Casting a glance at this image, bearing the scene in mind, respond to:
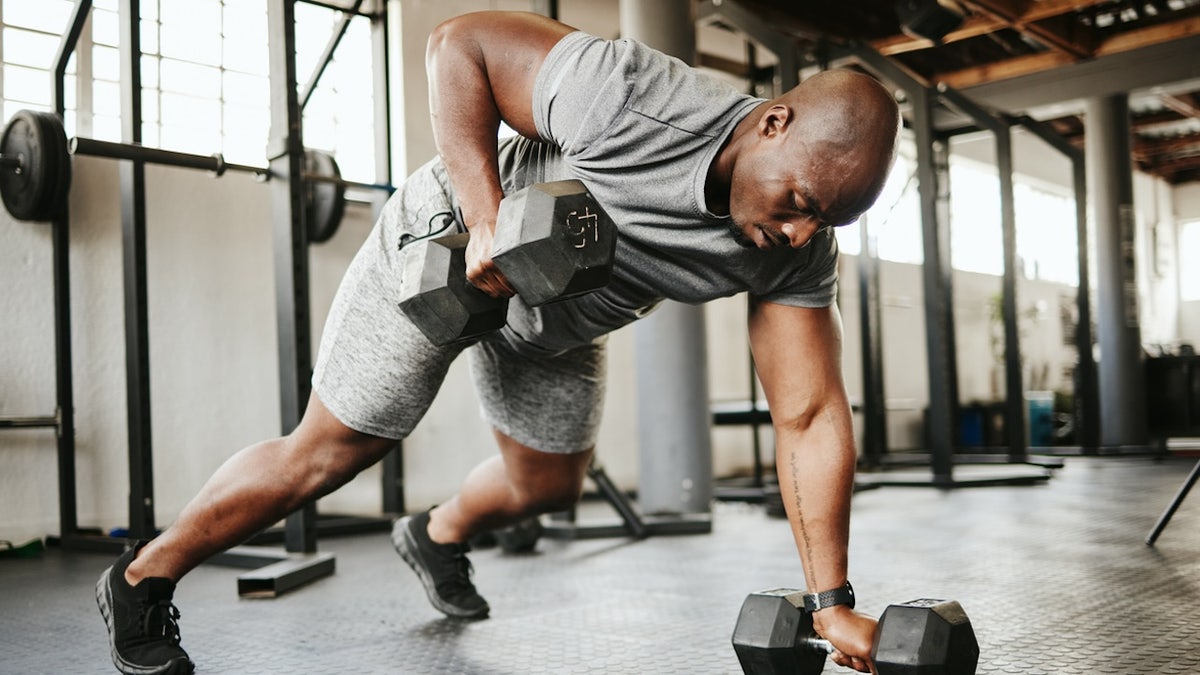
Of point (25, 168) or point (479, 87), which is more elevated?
point (25, 168)

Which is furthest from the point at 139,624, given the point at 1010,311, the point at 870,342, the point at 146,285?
the point at 1010,311

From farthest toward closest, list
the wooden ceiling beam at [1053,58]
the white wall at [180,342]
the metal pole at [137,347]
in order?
the wooden ceiling beam at [1053,58]
the white wall at [180,342]
the metal pole at [137,347]

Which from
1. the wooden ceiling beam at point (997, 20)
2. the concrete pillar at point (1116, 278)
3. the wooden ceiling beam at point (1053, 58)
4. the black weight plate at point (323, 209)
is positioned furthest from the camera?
the concrete pillar at point (1116, 278)

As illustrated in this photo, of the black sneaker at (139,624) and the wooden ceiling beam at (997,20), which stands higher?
the wooden ceiling beam at (997,20)

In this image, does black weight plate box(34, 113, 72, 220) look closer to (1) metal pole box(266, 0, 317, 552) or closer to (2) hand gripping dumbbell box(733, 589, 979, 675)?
(1) metal pole box(266, 0, 317, 552)

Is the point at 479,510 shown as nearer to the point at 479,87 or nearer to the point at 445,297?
A: the point at 445,297

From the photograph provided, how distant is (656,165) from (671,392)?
8.96 feet

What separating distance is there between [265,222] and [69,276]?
2.72 feet

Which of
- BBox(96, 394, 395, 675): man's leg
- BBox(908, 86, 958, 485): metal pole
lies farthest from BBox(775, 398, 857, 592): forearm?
BBox(908, 86, 958, 485): metal pole

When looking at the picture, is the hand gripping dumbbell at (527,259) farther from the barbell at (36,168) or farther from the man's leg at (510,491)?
the barbell at (36,168)

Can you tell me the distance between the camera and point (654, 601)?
2.22m

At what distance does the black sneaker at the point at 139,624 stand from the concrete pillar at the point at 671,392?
258 centimetres

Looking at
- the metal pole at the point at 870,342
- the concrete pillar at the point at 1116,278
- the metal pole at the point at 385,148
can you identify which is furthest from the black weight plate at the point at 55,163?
the concrete pillar at the point at 1116,278

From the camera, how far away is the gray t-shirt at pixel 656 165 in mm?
1285
